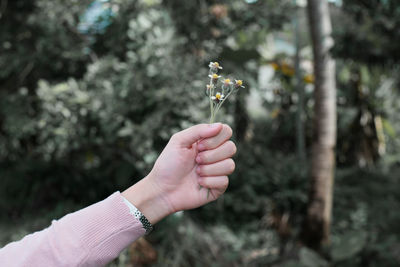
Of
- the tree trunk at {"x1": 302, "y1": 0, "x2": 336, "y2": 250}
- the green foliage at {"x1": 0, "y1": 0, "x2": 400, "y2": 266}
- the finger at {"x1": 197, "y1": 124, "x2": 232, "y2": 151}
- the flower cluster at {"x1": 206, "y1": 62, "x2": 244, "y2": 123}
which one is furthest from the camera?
the green foliage at {"x1": 0, "y1": 0, "x2": 400, "y2": 266}

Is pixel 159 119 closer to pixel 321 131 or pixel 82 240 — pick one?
pixel 321 131

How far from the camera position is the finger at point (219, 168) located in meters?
1.12

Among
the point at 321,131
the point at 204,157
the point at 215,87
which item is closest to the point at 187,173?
the point at 204,157

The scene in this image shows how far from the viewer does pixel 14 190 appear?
5988 mm

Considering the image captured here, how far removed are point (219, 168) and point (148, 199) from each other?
238 millimetres

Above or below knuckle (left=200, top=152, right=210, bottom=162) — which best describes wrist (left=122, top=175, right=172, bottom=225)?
below

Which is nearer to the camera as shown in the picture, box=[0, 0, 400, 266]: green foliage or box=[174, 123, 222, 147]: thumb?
box=[174, 123, 222, 147]: thumb

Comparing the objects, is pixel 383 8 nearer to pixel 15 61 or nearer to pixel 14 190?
pixel 15 61

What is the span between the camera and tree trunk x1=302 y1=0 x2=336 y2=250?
378cm

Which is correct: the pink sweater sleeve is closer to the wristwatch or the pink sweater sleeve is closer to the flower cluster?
the wristwatch

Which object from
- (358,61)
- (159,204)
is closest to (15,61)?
(358,61)

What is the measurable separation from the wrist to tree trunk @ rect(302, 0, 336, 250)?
2924 mm

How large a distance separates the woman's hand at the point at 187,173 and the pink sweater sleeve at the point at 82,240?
0.07 meters

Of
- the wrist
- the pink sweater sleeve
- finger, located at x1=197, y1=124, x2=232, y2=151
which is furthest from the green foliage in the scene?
the pink sweater sleeve
